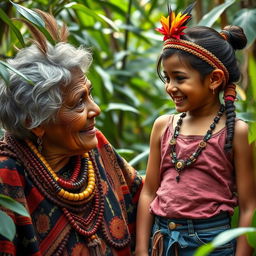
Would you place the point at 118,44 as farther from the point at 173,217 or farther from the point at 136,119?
the point at 173,217

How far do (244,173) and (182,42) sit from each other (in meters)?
0.42

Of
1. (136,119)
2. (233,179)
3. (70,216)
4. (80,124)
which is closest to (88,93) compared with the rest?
(80,124)

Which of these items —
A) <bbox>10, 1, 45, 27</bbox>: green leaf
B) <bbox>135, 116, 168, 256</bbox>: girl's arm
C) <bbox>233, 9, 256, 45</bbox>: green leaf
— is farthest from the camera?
<bbox>233, 9, 256, 45</bbox>: green leaf

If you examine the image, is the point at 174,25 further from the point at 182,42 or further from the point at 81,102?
the point at 81,102

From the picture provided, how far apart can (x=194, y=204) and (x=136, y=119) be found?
7.36 feet

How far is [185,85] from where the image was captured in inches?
76.0

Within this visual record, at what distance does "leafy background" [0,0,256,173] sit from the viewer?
8.48 feet

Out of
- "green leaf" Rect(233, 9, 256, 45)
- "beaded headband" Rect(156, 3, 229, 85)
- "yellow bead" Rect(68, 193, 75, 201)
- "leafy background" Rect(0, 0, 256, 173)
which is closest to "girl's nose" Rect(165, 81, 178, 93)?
"beaded headband" Rect(156, 3, 229, 85)

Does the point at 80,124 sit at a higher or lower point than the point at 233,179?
higher

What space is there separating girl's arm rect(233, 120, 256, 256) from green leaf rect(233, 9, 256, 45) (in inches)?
25.1

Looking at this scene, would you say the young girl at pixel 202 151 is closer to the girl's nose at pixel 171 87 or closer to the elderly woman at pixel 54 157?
the girl's nose at pixel 171 87

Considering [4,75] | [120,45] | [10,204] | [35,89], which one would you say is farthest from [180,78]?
[120,45]

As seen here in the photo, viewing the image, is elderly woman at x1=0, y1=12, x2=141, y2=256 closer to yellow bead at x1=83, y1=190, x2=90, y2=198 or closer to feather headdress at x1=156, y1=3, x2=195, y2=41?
yellow bead at x1=83, y1=190, x2=90, y2=198

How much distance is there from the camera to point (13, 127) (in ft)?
6.56
